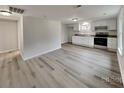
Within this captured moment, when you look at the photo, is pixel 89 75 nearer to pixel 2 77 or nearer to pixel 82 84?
pixel 82 84

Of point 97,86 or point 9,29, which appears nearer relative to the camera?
Result: point 97,86

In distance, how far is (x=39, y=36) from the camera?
5562 millimetres

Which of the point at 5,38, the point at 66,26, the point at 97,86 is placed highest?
the point at 66,26

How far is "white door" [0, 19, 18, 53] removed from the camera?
6230 millimetres

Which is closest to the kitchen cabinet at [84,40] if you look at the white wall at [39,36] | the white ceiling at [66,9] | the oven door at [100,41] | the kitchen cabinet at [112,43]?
the oven door at [100,41]

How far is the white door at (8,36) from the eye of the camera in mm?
6230

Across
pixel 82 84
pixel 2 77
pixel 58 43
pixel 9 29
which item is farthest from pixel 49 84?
pixel 9 29

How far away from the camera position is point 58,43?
7453mm

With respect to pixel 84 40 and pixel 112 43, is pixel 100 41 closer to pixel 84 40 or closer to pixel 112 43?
pixel 112 43

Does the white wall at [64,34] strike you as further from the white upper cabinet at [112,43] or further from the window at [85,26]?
the white upper cabinet at [112,43]

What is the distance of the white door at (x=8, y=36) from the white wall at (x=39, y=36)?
2411mm

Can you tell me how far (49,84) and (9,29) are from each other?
557 centimetres

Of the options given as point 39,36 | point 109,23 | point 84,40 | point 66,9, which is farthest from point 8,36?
point 109,23
